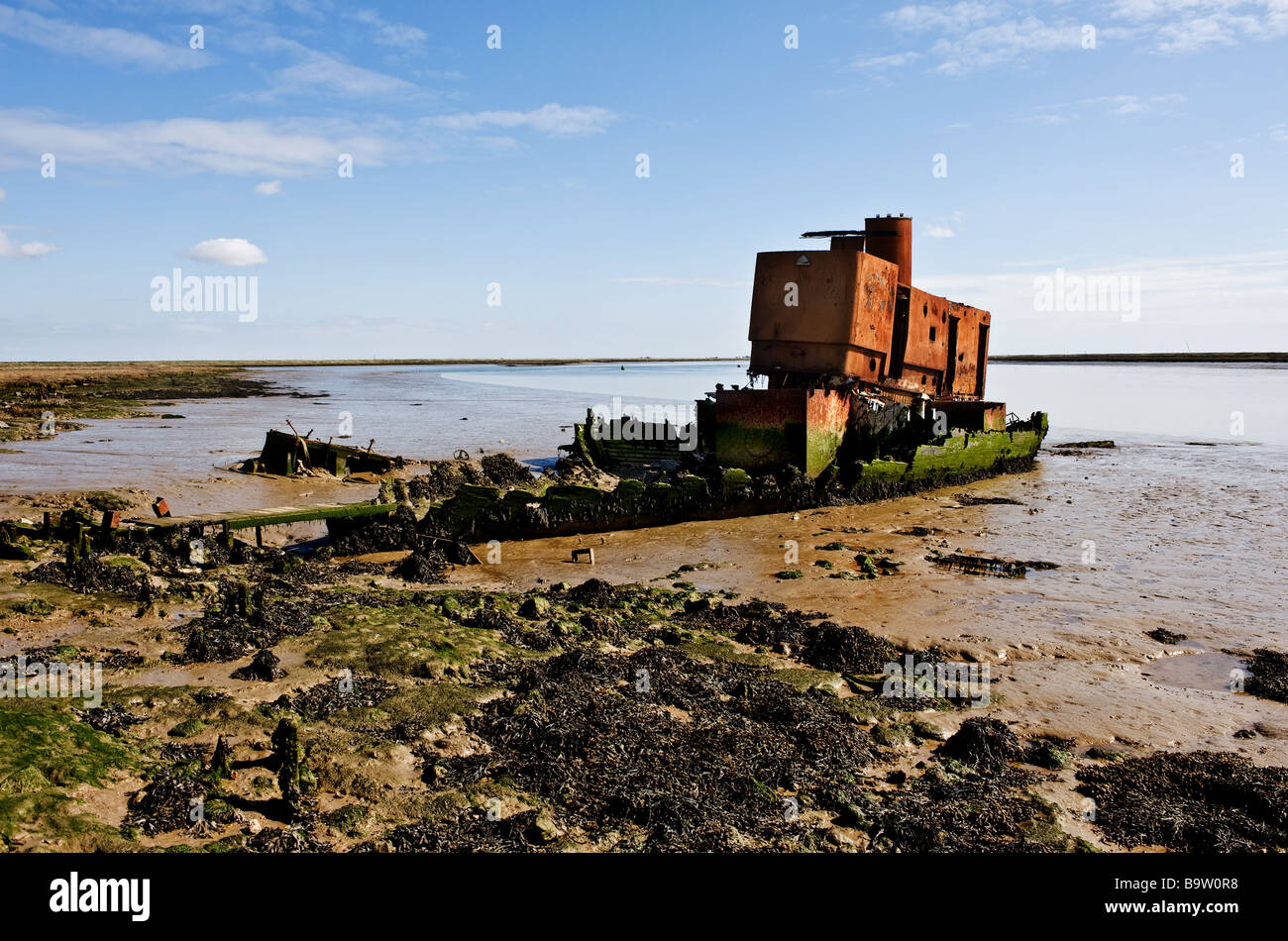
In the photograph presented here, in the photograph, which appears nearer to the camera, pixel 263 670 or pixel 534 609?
pixel 263 670

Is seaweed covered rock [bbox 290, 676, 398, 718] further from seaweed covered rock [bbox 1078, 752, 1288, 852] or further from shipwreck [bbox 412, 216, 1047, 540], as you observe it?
shipwreck [bbox 412, 216, 1047, 540]

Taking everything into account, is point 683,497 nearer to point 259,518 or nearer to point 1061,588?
point 1061,588

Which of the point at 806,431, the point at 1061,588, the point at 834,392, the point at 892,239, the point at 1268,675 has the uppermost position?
the point at 892,239

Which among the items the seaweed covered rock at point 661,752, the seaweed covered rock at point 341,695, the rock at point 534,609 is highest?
the rock at point 534,609

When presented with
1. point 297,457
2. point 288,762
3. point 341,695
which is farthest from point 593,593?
point 297,457

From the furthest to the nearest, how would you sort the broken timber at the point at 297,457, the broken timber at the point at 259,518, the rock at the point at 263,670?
the broken timber at the point at 297,457 → the broken timber at the point at 259,518 → the rock at the point at 263,670

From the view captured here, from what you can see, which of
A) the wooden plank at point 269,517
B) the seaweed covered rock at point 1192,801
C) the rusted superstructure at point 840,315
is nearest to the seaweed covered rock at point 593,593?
the wooden plank at point 269,517

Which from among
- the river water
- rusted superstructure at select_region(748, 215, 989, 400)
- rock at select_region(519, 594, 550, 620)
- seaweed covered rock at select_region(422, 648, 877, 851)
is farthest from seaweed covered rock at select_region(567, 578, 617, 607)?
rusted superstructure at select_region(748, 215, 989, 400)

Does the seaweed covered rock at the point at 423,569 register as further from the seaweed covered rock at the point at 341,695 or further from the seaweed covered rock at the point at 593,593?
the seaweed covered rock at the point at 341,695

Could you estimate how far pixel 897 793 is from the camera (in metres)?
5.09

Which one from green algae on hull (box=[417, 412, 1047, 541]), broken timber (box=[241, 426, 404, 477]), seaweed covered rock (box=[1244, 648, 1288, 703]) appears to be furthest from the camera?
broken timber (box=[241, 426, 404, 477])
